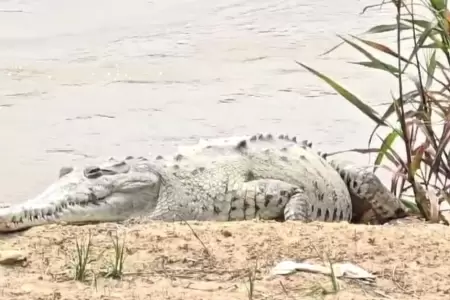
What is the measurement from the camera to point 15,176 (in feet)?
23.2

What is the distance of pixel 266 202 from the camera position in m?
5.14

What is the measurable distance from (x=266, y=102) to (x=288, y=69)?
2.49 ft

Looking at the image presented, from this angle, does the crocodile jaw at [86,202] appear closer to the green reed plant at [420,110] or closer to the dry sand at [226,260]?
the dry sand at [226,260]

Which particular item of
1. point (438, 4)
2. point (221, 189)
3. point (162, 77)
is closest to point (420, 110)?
point (438, 4)

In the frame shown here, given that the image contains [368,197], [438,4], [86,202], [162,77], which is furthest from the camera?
[162,77]

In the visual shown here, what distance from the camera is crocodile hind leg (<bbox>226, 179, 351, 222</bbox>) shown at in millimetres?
5125

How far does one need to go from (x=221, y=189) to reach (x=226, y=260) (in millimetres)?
1943

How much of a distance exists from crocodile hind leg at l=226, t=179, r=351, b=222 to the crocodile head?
404mm

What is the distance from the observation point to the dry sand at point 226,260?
283 cm

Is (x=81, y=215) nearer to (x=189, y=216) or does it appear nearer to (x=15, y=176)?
(x=189, y=216)

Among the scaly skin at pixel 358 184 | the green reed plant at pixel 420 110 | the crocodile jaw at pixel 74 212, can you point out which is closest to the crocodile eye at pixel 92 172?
the crocodile jaw at pixel 74 212

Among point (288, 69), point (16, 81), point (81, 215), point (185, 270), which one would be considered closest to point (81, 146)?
point (16, 81)

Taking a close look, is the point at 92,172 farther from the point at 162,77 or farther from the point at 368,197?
the point at 162,77

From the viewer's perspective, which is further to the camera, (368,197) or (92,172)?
(368,197)
